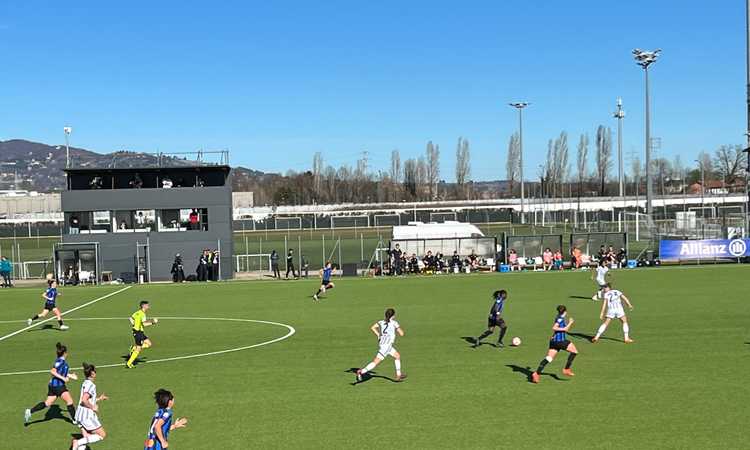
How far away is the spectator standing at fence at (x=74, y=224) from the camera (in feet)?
152

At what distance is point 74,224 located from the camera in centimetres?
4659

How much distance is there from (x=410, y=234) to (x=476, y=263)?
8.13 meters

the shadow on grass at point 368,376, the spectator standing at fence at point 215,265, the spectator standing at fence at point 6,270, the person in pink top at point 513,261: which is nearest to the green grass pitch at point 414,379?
the shadow on grass at point 368,376

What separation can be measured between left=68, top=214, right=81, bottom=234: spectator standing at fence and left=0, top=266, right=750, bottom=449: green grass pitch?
628 inches

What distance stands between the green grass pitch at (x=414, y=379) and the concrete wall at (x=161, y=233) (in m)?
14.4

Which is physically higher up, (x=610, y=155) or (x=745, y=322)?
(x=610, y=155)

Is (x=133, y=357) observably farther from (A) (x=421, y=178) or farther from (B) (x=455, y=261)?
(A) (x=421, y=178)

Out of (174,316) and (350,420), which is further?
(174,316)

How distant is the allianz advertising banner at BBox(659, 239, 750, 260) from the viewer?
46.0m

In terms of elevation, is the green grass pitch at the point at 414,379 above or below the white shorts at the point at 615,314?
below

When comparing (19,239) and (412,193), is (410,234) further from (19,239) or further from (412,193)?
(412,193)

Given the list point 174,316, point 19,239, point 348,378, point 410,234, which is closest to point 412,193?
point 19,239

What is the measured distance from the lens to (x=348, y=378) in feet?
57.2

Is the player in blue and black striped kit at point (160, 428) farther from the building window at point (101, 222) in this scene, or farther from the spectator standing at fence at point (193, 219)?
the building window at point (101, 222)
